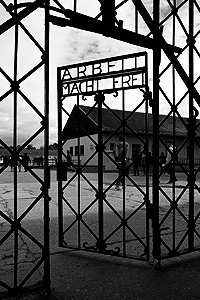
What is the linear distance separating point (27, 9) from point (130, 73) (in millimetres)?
1287

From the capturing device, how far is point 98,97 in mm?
3350

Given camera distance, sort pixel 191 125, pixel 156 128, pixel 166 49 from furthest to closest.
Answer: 1. pixel 191 125
2. pixel 166 49
3. pixel 156 128

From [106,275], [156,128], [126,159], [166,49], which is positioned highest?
[166,49]

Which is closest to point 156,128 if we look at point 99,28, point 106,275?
point 99,28

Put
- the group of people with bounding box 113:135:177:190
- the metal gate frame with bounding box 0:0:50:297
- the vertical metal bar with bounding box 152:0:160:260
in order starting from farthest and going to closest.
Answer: the group of people with bounding box 113:135:177:190 → the vertical metal bar with bounding box 152:0:160:260 → the metal gate frame with bounding box 0:0:50:297

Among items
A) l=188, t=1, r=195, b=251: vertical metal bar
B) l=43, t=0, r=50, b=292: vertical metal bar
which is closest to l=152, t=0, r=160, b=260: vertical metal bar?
l=188, t=1, r=195, b=251: vertical metal bar

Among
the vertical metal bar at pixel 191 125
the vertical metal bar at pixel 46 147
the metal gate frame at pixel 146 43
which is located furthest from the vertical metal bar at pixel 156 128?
the vertical metal bar at pixel 46 147

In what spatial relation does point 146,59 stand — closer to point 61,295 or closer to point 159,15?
point 159,15

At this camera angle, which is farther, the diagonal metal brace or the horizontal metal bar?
the diagonal metal brace

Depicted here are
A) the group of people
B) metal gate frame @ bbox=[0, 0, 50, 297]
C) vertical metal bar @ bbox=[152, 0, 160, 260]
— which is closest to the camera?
metal gate frame @ bbox=[0, 0, 50, 297]

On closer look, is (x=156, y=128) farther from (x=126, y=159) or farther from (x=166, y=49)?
(x=126, y=159)

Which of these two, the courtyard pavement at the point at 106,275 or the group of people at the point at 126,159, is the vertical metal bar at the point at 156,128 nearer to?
the group of people at the point at 126,159

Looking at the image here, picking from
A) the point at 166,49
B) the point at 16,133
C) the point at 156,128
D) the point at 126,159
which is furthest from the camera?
the point at 126,159

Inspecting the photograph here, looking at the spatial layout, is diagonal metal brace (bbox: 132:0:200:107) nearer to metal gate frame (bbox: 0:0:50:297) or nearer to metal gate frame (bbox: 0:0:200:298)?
metal gate frame (bbox: 0:0:200:298)
